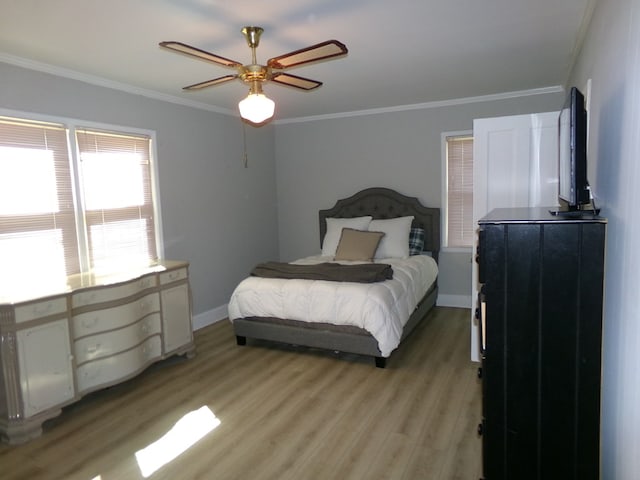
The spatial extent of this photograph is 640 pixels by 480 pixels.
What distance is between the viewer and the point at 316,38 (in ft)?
9.18

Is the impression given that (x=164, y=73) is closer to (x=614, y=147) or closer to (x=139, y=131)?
(x=139, y=131)

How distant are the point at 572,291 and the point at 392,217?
3.76m

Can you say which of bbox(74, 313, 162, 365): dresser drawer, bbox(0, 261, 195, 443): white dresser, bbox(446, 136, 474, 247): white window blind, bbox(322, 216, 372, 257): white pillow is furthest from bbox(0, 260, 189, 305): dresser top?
bbox(446, 136, 474, 247): white window blind

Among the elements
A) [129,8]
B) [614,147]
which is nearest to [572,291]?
[614,147]

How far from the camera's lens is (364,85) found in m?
4.02

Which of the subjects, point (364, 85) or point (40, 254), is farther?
point (364, 85)

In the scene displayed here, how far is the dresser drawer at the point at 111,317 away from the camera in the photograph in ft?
9.39

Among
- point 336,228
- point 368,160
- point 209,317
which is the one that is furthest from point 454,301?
point 209,317

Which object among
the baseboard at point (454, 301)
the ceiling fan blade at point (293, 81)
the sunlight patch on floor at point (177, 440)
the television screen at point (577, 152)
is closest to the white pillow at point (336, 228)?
the baseboard at point (454, 301)

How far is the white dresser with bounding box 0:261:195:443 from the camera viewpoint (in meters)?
2.53

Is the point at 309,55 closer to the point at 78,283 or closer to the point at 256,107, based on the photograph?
the point at 256,107

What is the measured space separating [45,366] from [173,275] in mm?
1182

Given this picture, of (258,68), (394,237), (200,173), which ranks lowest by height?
(394,237)

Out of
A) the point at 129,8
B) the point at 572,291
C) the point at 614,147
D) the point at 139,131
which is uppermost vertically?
the point at 129,8
